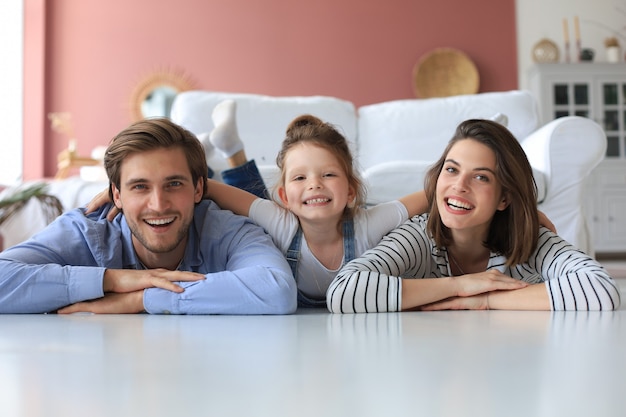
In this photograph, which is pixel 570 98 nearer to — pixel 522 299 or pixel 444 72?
pixel 444 72

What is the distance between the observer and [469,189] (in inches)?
66.4

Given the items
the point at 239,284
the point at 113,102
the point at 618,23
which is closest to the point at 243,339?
the point at 239,284

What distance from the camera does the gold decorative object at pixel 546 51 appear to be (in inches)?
250

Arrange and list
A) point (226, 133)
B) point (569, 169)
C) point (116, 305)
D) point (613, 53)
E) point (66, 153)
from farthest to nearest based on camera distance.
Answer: point (613, 53)
point (66, 153)
point (569, 169)
point (226, 133)
point (116, 305)

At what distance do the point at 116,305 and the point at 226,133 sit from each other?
2.84 ft

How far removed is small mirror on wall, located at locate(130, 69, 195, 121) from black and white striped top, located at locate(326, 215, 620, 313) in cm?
496

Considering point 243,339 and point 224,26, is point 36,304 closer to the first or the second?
point 243,339

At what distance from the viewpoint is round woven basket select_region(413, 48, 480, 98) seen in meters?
6.39

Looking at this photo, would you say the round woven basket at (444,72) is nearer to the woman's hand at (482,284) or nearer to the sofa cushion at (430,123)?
the sofa cushion at (430,123)

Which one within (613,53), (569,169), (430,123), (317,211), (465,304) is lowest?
(465,304)

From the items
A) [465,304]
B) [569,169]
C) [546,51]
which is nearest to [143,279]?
[465,304]

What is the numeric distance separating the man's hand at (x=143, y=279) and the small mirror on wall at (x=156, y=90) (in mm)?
4938

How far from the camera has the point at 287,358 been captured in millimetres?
974

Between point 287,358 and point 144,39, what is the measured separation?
5.88 meters
